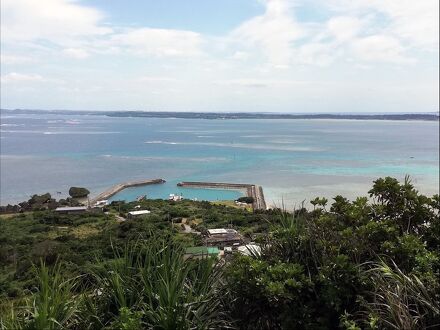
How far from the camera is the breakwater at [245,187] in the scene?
3425 centimetres

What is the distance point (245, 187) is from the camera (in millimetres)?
40531

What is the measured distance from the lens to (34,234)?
23984mm

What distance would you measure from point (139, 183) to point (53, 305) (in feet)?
137

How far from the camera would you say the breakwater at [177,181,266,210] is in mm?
34250

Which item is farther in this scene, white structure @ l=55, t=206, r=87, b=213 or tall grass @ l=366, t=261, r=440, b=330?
white structure @ l=55, t=206, r=87, b=213

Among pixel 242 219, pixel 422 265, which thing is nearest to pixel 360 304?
pixel 422 265

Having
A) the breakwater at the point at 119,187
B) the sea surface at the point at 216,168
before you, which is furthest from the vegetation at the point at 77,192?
the sea surface at the point at 216,168

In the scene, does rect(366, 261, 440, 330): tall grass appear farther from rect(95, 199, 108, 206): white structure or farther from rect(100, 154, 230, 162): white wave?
Result: rect(100, 154, 230, 162): white wave

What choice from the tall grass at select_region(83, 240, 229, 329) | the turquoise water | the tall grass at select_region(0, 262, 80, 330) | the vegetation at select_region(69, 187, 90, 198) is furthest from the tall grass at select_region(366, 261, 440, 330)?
the vegetation at select_region(69, 187, 90, 198)

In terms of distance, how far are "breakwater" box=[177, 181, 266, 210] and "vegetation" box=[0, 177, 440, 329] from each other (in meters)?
29.9

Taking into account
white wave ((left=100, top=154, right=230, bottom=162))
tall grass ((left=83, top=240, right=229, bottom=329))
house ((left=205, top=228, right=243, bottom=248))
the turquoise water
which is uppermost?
tall grass ((left=83, top=240, right=229, bottom=329))

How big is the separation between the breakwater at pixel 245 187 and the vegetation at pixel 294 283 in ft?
98.0

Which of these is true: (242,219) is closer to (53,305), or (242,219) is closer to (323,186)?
(323,186)

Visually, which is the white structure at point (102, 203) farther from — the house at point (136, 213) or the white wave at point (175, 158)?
the white wave at point (175, 158)
